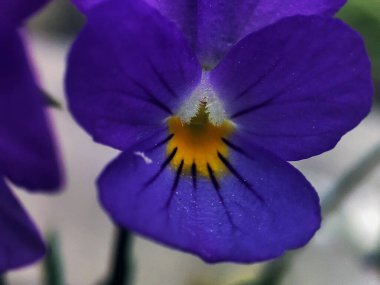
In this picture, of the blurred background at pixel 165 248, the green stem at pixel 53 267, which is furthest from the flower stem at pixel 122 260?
the blurred background at pixel 165 248

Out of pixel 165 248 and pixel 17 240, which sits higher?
pixel 17 240

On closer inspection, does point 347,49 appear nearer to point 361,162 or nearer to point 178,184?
point 178,184

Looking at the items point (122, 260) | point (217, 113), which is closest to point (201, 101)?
point (217, 113)

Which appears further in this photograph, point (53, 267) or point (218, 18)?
point (53, 267)

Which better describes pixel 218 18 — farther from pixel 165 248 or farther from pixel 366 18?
pixel 165 248

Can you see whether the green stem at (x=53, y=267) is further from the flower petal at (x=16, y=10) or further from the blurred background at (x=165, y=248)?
the blurred background at (x=165, y=248)

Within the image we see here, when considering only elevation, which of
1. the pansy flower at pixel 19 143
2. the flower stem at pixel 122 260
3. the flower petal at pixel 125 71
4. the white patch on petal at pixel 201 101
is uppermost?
the flower petal at pixel 125 71

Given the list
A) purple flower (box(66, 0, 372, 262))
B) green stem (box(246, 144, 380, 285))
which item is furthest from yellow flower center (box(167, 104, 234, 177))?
green stem (box(246, 144, 380, 285))
